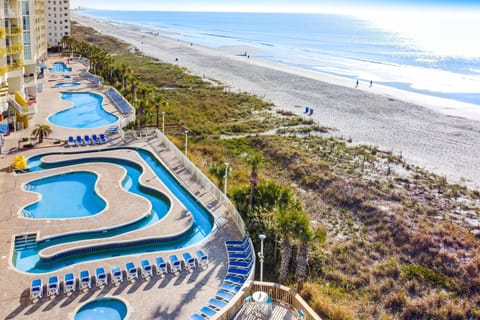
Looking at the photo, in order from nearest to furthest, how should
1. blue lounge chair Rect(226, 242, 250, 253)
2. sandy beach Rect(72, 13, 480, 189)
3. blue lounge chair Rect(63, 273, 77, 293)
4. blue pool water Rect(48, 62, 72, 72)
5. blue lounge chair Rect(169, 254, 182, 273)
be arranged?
1. blue lounge chair Rect(63, 273, 77, 293)
2. blue lounge chair Rect(169, 254, 182, 273)
3. blue lounge chair Rect(226, 242, 250, 253)
4. sandy beach Rect(72, 13, 480, 189)
5. blue pool water Rect(48, 62, 72, 72)

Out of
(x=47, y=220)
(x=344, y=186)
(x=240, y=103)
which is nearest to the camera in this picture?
(x=47, y=220)

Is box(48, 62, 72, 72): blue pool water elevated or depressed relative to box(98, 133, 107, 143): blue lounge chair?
elevated

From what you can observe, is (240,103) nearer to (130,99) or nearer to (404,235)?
(130,99)

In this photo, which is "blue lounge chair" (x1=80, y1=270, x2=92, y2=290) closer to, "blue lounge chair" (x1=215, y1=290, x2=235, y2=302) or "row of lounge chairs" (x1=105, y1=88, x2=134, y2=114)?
"blue lounge chair" (x1=215, y1=290, x2=235, y2=302)

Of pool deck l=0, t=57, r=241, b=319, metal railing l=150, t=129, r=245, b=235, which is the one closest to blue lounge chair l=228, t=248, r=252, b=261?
pool deck l=0, t=57, r=241, b=319

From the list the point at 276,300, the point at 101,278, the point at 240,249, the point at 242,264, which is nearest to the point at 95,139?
the point at 101,278

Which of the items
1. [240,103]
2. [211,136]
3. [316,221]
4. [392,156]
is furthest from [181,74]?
[316,221]

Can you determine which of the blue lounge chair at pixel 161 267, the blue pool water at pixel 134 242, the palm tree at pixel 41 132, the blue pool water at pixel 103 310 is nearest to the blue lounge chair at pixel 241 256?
the blue pool water at pixel 134 242
